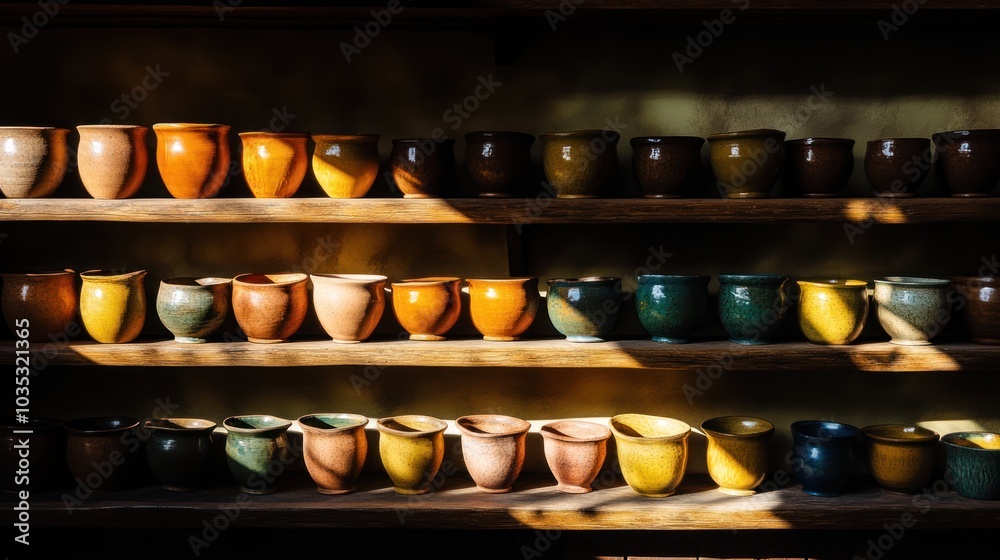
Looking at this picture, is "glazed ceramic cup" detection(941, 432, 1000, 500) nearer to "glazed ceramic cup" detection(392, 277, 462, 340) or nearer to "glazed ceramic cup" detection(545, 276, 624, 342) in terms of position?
"glazed ceramic cup" detection(545, 276, 624, 342)

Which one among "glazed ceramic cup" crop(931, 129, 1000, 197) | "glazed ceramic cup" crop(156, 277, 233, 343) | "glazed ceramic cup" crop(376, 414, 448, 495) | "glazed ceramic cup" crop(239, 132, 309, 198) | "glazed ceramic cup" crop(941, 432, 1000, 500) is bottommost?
"glazed ceramic cup" crop(941, 432, 1000, 500)

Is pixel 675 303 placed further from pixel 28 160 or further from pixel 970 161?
pixel 28 160

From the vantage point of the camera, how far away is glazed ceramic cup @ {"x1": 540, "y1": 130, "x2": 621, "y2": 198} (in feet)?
6.70

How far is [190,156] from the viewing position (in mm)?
2070

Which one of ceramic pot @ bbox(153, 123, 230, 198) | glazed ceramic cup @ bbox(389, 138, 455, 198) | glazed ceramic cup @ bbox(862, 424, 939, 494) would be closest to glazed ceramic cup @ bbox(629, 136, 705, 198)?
glazed ceramic cup @ bbox(389, 138, 455, 198)

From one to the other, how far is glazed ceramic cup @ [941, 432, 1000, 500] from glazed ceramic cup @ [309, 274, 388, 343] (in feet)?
5.25

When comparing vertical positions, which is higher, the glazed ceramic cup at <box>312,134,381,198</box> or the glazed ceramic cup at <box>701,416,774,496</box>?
the glazed ceramic cup at <box>312,134,381,198</box>

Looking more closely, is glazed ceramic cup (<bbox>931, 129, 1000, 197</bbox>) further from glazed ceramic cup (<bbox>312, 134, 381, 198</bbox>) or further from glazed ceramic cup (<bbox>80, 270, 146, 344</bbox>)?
glazed ceramic cup (<bbox>80, 270, 146, 344</bbox>)

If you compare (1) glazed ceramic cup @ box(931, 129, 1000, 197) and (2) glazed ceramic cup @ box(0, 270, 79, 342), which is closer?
(1) glazed ceramic cup @ box(931, 129, 1000, 197)

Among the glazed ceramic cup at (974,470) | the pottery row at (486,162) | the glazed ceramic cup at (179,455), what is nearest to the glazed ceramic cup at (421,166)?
the pottery row at (486,162)

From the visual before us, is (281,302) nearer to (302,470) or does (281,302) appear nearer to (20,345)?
(302,470)

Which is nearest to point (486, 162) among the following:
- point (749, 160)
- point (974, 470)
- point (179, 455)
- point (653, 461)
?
point (749, 160)

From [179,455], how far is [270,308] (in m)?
0.47

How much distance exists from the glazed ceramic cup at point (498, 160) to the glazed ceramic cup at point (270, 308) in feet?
1.88
